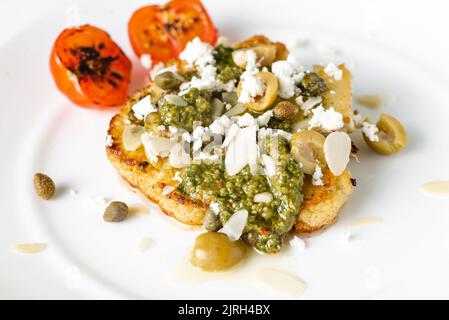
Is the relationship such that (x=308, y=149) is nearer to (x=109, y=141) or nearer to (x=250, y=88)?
(x=250, y=88)

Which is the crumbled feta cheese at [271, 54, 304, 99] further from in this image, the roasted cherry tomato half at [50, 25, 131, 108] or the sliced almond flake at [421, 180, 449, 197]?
the roasted cherry tomato half at [50, 25, 131, 108]

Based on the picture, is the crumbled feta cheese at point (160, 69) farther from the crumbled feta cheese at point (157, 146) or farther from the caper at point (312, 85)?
the caper at point (312, 85)

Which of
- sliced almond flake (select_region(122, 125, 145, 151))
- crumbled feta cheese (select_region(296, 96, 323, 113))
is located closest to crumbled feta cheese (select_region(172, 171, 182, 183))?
sliced almond flake (select_region(122, 125, 145, 151))

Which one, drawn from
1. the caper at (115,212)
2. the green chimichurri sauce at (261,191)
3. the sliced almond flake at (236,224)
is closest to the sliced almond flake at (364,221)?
the green chimichurri sauce at (261,191)

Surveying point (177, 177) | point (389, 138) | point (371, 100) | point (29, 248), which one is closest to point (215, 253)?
point (177, 177)

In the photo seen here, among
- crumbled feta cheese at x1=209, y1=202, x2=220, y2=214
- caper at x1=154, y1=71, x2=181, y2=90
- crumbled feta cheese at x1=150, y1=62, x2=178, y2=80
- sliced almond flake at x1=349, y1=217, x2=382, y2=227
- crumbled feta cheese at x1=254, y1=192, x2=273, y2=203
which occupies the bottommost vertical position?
sliced almond flake at x1=349, y1=217, x2=382, y2=227

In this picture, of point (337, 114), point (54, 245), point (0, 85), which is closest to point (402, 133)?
point (337, 114)

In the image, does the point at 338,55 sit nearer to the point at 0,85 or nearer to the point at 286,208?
the point at 286,208
